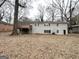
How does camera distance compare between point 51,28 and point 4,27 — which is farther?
point 4,27

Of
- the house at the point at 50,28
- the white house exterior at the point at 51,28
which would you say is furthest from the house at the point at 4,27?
the white house exterior at the point at 51,28

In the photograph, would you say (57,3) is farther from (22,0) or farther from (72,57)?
(72,57)

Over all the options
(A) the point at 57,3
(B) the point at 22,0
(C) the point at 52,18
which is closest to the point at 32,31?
(B) the point at 22,0

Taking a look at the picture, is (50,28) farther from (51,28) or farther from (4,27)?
(4,27)

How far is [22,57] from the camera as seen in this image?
866 centimetres

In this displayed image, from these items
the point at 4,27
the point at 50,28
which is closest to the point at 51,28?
the point at 50,28

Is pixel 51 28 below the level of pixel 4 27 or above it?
below

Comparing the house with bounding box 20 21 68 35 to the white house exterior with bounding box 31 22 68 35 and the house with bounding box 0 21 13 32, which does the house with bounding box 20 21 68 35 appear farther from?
the house with bounding box 0 21 13 32

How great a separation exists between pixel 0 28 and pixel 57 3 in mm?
21571

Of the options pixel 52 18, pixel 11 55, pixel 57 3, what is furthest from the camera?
pixel 52 18

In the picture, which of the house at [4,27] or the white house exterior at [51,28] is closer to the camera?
the white house exterior at [51,28]

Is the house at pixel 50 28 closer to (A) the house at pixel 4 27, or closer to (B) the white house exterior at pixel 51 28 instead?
(B) the white house exterior at pixel 51 28

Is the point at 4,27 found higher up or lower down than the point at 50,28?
higher up

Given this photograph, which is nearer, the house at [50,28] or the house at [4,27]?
the house at [50,28]
